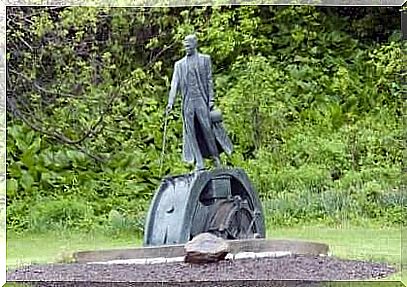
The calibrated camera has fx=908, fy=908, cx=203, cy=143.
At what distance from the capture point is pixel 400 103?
5.70 metres

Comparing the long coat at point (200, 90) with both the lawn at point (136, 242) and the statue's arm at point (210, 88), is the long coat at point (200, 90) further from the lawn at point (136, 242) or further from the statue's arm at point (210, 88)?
the lawn at point (136, 242)

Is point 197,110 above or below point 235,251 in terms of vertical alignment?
above

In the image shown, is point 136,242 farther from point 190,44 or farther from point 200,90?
point 190,44

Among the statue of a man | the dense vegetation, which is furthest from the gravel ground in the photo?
the statue of a man

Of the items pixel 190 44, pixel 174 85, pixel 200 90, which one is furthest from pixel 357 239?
pixel 190 44

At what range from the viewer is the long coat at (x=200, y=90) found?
5.31 metres

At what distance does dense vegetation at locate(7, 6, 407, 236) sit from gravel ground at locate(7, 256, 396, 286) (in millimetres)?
522

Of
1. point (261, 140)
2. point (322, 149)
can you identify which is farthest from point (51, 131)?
point (322, 149)

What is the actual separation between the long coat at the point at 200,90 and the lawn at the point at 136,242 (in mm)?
593

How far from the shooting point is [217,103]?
221 inches

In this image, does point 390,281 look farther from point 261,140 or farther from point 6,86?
point 6,86

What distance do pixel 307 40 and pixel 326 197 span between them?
41.2 inches

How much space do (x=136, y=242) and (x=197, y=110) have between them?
0.85 meters

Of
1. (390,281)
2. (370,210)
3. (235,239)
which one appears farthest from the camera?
(370,210)
